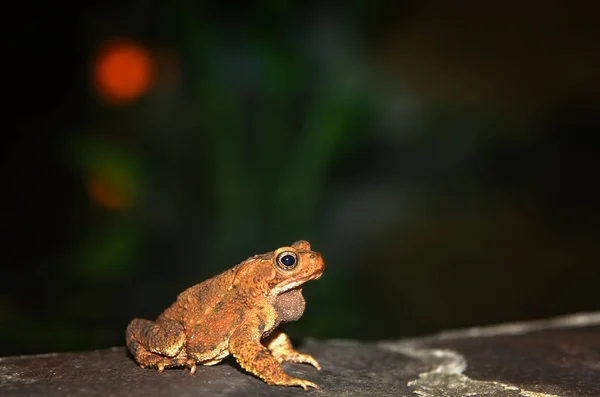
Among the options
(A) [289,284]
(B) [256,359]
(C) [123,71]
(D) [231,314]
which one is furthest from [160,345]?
(C) [123,71]

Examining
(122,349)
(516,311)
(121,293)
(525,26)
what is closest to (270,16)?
(525,26)

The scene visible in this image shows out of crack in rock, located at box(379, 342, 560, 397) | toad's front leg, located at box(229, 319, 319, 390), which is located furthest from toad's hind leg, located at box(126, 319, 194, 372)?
crack in rock, located at box(379, 342, 560, 397)

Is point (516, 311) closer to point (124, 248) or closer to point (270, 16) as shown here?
point (124, 248)

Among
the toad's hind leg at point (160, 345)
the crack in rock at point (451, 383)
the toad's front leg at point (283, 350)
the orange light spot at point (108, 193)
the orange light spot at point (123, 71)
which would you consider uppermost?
the orange light spot at point (123, 71)

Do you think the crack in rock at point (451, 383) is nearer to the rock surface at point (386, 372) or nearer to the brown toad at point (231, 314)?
the rock surface at point (386, 372)

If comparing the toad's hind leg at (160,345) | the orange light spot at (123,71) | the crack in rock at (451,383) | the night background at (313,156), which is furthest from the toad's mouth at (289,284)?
the orange light spot at (123,71)

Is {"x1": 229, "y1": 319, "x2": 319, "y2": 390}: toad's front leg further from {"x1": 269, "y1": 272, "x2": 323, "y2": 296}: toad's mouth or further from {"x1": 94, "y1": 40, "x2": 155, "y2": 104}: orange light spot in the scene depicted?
{"x1": 94, "y1": 40, "x2": 155, "y2": 104}: orange light spot
